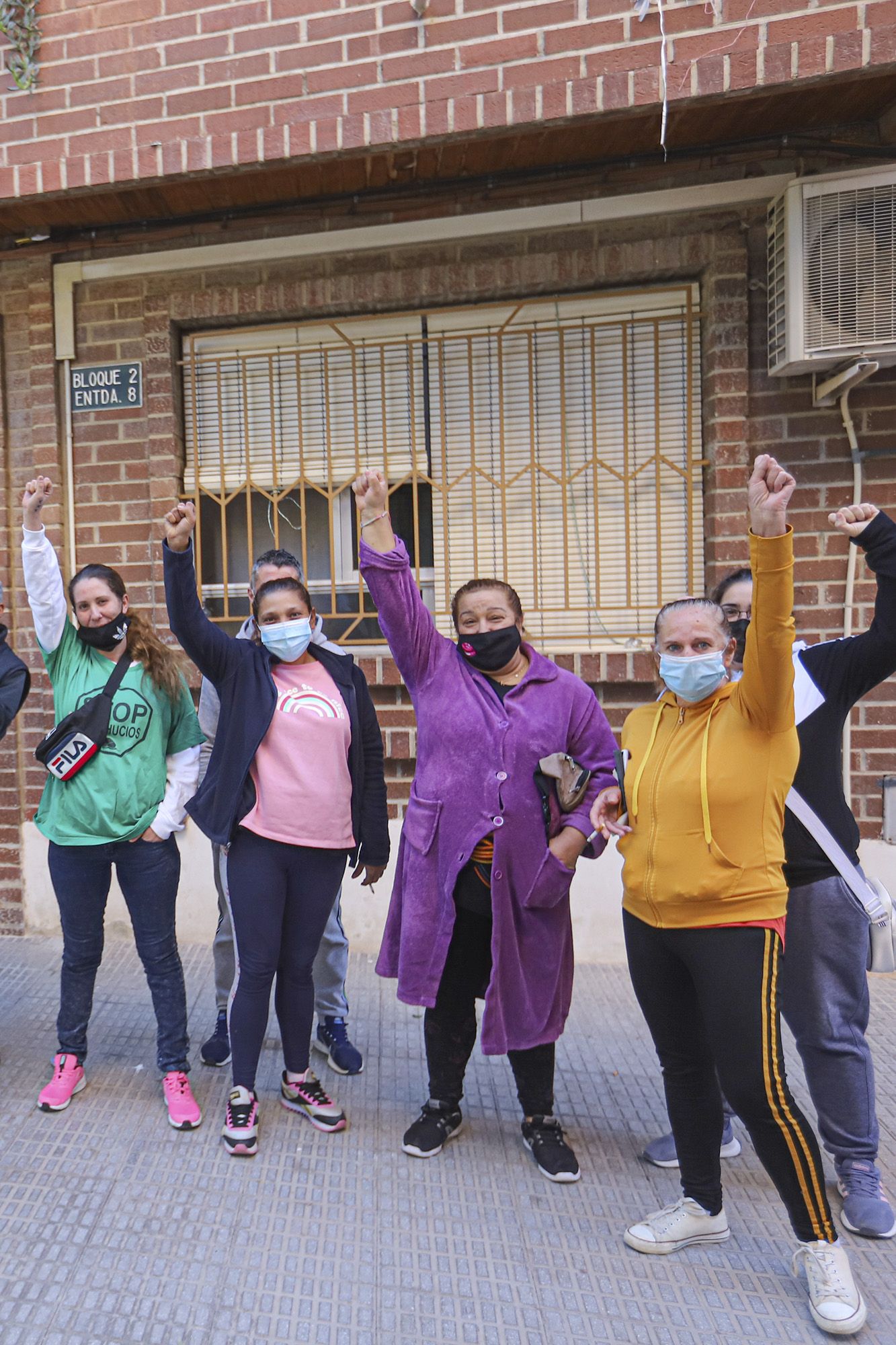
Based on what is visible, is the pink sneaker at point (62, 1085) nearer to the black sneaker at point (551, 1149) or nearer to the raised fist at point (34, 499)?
the black sneaker at point (551, 1149)

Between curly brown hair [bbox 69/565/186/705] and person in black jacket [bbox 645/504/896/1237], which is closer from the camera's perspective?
person in black jacket [bbox 645/504/896/1237]

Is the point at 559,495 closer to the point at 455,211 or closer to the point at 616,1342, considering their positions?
the point at 455,211

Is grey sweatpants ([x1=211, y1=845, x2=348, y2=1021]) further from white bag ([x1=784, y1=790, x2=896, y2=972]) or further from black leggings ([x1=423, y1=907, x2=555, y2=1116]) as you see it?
white bag ([x1=784, y1=790, x2=896, y2=972])

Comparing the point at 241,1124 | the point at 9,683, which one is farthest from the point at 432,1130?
the point at 9,683

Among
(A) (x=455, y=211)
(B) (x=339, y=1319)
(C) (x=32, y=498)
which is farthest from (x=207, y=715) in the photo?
(A) (x=455, y=211)

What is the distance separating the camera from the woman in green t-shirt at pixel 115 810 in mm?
2783

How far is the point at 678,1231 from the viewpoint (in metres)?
2.18

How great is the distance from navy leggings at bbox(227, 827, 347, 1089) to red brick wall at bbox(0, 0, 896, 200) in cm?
275

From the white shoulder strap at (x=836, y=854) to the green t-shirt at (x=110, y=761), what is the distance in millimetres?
1990

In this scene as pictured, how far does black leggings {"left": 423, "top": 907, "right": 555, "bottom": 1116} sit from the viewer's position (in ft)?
8.37

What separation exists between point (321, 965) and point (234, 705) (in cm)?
118

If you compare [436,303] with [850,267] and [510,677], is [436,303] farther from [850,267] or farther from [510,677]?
[510,677]

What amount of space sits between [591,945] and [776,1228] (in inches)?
70.1

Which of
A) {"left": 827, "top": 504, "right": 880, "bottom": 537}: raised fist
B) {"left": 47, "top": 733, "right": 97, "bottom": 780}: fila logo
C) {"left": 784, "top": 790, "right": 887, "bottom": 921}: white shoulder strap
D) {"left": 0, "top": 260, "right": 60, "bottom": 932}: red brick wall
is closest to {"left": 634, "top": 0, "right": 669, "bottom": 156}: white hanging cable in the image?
{"left": 827, "top": 504, "right": 880, "bottom": 537}: raised fist
